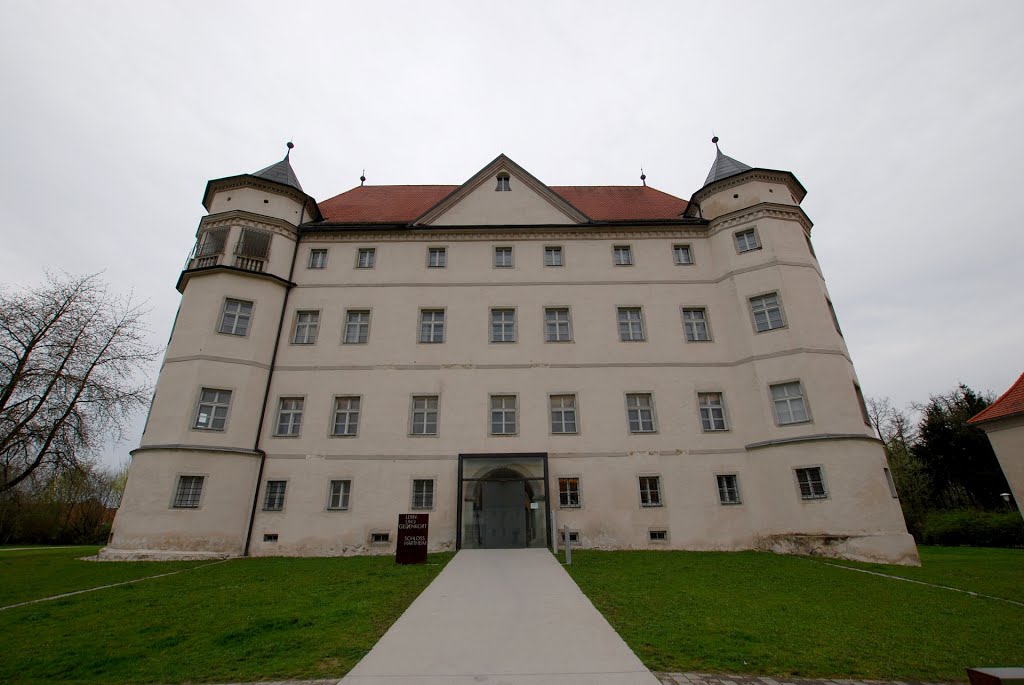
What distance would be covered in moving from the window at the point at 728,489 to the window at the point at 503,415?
24.9ft

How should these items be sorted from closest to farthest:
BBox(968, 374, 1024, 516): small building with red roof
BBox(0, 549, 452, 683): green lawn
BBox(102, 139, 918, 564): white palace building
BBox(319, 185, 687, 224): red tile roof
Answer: BBox(0, 549, 452, 683): green lawn → BBox(968, 374, 1024, 516): small building with red roof → BBox(102, 139, 918, 564): white palace building → BBox(319, 185, 687, 224): red tile roof

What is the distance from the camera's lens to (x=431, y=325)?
2011 cm

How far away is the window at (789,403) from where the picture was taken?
676 inches

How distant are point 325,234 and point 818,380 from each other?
20.2m

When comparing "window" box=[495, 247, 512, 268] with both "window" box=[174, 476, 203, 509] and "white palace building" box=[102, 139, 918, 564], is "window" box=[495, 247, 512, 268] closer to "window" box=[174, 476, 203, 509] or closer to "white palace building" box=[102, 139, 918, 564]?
"white palace building" box=[102, 139, 918, 564]

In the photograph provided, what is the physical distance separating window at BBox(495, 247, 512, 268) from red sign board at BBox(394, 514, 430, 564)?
37.1 feet

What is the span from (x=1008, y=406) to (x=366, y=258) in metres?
22.7

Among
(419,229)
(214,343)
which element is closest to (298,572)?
(214,343)

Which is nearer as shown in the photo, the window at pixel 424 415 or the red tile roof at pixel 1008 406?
the red tile roof at pixel 1008 406

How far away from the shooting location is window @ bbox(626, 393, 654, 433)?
18406mm

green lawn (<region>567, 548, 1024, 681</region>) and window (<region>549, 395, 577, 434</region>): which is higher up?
window (<region>549, 395, 577, 434</region>)

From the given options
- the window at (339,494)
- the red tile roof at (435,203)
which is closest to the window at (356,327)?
the red tile roof at (435,203)

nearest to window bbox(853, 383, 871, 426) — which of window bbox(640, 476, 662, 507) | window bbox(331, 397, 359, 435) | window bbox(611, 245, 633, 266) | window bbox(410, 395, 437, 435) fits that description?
window bbox(640, 476, 662, 507)

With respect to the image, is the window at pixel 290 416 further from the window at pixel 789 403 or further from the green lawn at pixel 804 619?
the window at pixel 789 403
